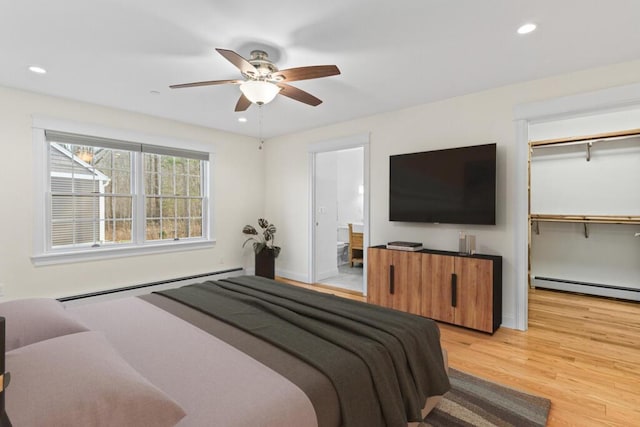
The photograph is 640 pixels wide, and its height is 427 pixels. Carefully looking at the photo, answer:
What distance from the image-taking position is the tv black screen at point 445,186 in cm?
333

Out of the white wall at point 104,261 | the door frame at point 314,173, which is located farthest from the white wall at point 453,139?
the white wall at point 104,261

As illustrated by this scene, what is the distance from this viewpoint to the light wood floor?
2.02 metres

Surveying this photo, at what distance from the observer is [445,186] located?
3617mm

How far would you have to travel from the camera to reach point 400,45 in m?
2.44

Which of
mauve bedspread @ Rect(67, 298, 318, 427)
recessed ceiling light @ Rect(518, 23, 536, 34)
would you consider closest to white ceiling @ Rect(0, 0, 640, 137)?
recessed ceiling light @ Rect(518, 23, 536, 34)

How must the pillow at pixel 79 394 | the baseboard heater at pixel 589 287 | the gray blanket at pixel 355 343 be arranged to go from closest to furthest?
the pillow at pixel 79 394
the gray blanket at pixel 355 343
the baseboard heater at pixel 589 287

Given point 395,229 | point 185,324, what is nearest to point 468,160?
point 395,229

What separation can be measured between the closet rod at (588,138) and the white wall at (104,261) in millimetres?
4641

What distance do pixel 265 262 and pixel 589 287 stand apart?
189 inches

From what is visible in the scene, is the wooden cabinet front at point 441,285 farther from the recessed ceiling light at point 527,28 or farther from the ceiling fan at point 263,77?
the ceiling fan at point 263,77

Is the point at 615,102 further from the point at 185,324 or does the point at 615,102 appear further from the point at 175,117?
the point at 175,117

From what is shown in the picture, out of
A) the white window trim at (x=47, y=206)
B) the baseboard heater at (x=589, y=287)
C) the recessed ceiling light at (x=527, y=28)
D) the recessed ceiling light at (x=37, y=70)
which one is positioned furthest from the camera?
the baseboard heater at (x=589, y=287)

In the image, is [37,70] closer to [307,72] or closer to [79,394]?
[307,72]

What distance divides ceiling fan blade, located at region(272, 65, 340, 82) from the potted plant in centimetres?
320
